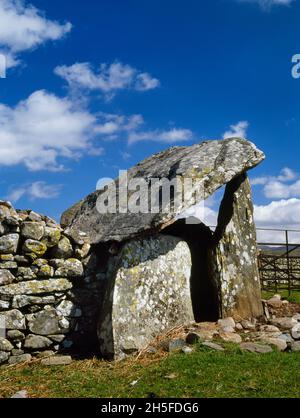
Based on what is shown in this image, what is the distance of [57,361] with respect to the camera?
8703 millimetres

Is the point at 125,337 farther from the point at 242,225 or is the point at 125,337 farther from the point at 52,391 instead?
the point at 242,225

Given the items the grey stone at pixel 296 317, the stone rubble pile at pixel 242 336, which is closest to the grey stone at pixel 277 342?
the stone rubble pile at pixel 242 336

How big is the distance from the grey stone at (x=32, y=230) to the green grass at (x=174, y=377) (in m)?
2.45

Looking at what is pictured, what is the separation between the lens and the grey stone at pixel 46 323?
9250mm

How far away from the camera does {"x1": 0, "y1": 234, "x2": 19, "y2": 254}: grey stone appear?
9.15 meters

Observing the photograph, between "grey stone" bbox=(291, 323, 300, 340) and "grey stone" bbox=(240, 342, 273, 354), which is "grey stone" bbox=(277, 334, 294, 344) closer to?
"grey stone" bbox=(291, 323, 300, 340)

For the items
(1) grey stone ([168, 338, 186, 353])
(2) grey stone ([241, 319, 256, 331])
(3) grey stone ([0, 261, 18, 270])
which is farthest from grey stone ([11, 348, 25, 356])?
(2) grey stone ([241, 319, 256, 331])

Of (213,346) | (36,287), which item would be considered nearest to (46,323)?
(36,287)

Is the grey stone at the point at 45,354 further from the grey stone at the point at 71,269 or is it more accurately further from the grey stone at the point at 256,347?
the grey stone at the point at 256,347

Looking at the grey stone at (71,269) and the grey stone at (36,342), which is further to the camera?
the grey stone at (71,269)

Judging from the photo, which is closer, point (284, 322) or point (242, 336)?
point (242, 336)

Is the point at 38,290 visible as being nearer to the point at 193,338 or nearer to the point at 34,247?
the point at 34,247

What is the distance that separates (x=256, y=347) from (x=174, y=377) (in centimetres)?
200
